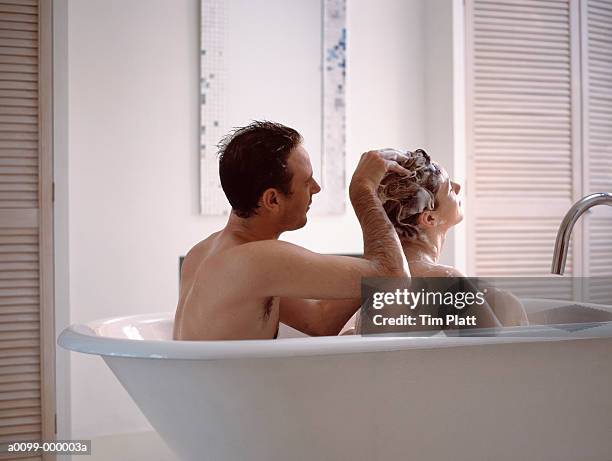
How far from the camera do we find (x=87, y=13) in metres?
3.01

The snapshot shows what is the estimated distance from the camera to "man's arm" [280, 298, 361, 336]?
1801mm

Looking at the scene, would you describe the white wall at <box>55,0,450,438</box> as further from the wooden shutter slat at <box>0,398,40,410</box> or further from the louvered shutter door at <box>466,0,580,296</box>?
the louvered shutter door at <box>466,0,580,296</box>

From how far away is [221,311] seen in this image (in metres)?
1.49

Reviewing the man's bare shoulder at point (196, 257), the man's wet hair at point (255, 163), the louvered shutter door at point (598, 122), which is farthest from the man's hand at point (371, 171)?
the louvered shutter door at point (598, 122)

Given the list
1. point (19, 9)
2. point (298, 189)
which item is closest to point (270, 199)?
point (298, 189)

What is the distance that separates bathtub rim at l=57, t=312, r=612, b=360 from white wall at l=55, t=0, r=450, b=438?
1541mm

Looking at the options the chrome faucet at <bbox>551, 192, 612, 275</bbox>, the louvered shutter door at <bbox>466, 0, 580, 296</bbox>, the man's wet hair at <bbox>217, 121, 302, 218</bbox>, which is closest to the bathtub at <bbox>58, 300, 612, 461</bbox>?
the chrome faucet at <bbox>551, 192, 612, 275</bbox>

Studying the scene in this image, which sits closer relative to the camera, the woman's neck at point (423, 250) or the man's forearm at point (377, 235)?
the man's forearm at point (377, 235)

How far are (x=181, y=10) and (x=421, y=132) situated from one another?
1.30 metres

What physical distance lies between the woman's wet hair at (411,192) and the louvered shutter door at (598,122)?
2036mm

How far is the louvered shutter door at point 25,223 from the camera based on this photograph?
279 cm

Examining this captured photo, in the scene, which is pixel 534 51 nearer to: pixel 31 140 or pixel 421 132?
pixel 421 132

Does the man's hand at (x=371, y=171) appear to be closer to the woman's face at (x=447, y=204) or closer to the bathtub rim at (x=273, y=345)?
the woman's face at (x=447, y=204)

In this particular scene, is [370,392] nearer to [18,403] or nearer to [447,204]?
[447,204]
